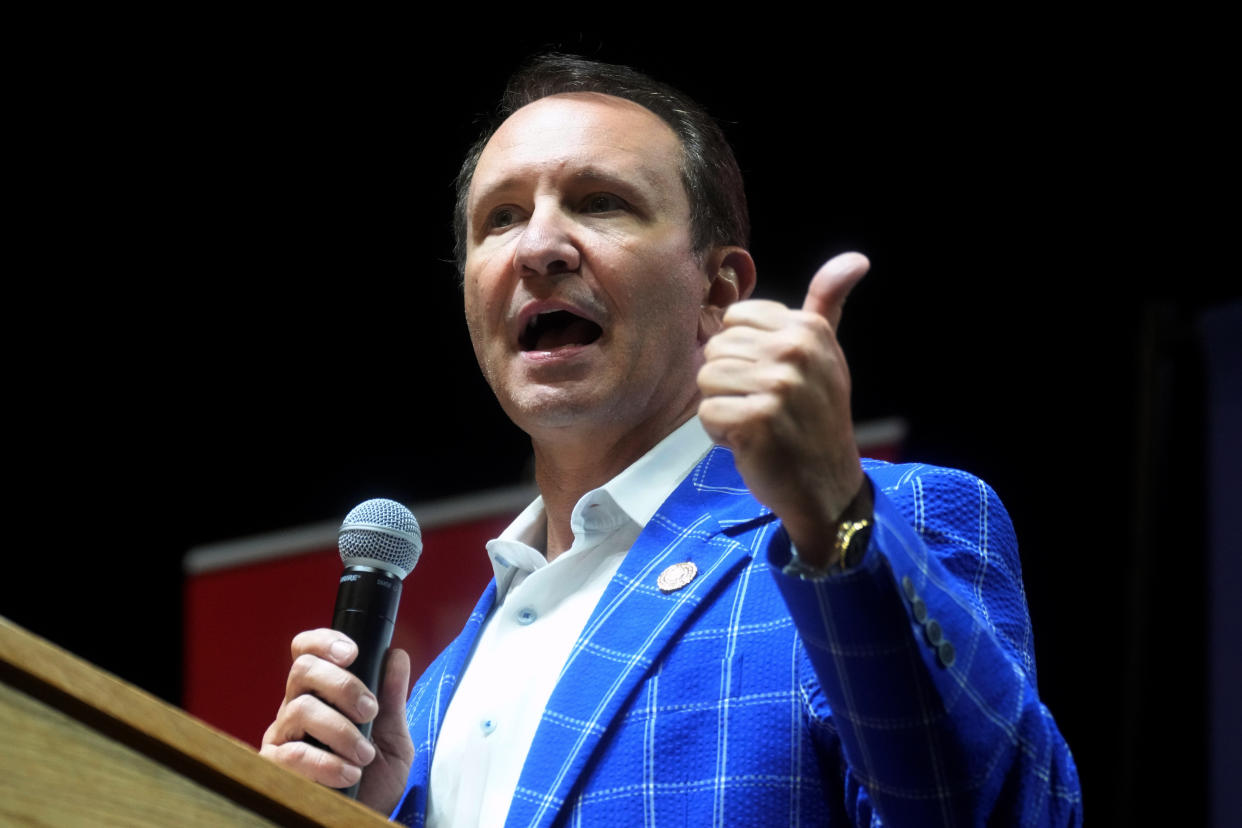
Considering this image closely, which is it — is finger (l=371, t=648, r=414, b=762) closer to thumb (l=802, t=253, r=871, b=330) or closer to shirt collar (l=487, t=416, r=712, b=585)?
shirt collar (l=487, t=416, r=712, b=585)

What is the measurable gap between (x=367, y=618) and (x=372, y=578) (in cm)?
5

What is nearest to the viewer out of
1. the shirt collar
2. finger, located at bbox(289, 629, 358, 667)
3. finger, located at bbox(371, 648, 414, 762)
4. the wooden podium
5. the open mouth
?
the wooden podium

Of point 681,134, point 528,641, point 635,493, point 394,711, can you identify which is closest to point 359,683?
point 394,711

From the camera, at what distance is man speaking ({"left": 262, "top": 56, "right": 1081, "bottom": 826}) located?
995mm

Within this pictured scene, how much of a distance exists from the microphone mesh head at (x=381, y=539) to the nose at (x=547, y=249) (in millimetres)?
383

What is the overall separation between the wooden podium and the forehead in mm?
1117

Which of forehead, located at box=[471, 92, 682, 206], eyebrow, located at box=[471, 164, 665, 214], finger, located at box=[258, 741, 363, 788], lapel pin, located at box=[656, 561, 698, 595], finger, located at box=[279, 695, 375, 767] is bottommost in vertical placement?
finger, located at box=[258, 741, 363, 788]

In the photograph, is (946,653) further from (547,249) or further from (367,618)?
(547,249)

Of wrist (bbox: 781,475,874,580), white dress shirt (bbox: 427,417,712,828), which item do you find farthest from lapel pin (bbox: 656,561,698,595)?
wrist (bbox: 781,475,874,580)

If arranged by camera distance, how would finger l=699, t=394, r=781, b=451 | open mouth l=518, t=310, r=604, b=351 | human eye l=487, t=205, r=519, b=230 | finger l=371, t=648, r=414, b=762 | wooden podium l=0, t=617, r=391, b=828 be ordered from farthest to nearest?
human eye l=487, t=205, r=519, b=230, open mouth l=518, t=310, r=604, b=351, finger l=371, t=648, r=414, b=762, finger l=699, t=394, r=781, b=451, wooden podium l=0, t=617, r=391, b=828

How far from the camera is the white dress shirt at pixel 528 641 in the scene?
1.44 meters

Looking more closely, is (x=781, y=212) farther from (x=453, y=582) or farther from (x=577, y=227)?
(x=577, y=227)

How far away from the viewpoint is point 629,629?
4.45ft

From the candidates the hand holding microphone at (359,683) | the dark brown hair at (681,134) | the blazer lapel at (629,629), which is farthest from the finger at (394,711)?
the dark brown hair at (681,134)
